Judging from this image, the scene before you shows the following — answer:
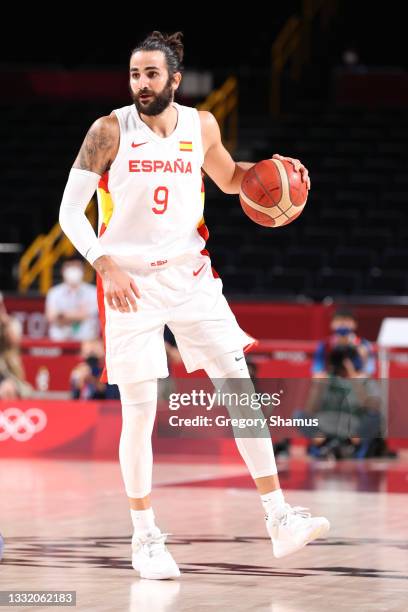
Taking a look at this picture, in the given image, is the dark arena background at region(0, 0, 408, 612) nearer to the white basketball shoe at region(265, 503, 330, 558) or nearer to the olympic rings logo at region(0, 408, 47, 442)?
the olympic rings logo at region(0, 408, 47, 442)

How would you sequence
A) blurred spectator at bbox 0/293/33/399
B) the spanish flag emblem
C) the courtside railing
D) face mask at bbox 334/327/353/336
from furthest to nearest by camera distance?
the courtside railing
face mask at bbox 334/327/353/336
blurred spectator at bbox 0/293/33/399
the spanish flag emblem

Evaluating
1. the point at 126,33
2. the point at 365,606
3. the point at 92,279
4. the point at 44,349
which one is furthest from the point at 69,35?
the point at 365,606

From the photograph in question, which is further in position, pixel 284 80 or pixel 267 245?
pixel 284 80

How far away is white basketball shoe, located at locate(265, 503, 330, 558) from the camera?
505 cm

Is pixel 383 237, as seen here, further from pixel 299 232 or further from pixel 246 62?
pixel 246 62

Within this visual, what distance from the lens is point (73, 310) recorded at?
13.4m

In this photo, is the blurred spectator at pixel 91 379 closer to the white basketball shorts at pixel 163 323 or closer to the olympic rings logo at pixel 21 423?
the olympic rings logo at pixel 21 423

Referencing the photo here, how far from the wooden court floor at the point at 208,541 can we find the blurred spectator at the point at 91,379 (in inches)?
55.2

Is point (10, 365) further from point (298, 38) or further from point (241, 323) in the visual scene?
point (298, 38)

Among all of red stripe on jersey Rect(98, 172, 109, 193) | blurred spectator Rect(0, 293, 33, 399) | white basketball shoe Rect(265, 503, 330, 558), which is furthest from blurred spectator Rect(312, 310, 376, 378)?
red stripe on jersey Rect(98, 172, 109, 193)

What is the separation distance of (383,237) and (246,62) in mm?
7874

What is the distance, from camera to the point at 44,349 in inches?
522

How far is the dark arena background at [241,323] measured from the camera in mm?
5371

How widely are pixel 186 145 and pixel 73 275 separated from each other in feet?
26.3
